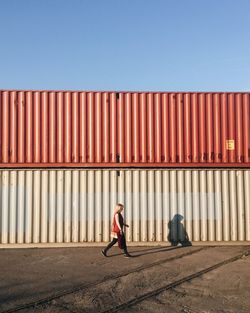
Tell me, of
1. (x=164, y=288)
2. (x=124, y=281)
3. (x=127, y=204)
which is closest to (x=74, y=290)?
(x=124, y=281)

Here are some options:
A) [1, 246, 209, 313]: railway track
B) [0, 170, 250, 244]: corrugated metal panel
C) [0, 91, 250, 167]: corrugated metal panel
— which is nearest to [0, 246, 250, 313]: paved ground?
[1, 246, 209, 313]: railway track

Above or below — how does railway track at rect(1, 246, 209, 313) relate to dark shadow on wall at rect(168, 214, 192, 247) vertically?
below

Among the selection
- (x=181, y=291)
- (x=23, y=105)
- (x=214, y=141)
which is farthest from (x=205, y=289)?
(x=23, y=105)

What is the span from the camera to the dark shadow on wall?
496 inches

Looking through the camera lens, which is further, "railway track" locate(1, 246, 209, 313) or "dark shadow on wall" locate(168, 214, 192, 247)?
"dark shadow on wall" locate(168, 214, 192, 247)

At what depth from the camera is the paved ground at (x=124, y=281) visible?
629cm

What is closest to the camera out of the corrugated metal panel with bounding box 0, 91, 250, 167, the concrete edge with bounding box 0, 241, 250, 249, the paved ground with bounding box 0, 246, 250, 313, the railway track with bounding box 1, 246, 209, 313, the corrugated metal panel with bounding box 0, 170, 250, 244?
the railway track with bounding box 1, 246, 209, 313

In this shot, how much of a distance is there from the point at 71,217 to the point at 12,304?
6108mm

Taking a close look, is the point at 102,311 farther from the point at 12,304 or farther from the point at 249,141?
the point at 249,141

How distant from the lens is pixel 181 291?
7.13m

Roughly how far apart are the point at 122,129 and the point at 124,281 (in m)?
5.99

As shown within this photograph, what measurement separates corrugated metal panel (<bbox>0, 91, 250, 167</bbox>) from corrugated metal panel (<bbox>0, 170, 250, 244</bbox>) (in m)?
0.46

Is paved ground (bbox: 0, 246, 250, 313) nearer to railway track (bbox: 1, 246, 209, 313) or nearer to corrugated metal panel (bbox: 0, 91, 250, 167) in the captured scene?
railway track (bbox: 1, 246, 209, 313)

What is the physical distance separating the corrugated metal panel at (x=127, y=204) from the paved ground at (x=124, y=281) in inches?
37.9
